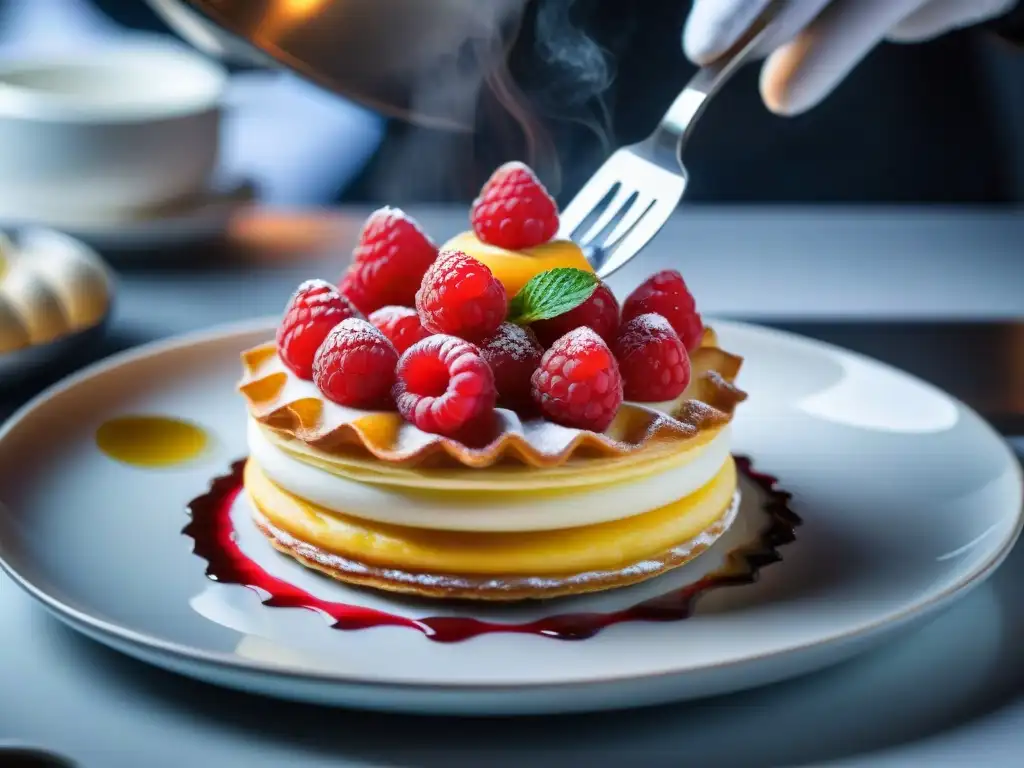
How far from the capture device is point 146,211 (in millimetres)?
3098

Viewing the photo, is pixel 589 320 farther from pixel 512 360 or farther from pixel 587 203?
pixel 587 203

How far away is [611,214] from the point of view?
200 cm

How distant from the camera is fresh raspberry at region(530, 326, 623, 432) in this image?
1.54 m

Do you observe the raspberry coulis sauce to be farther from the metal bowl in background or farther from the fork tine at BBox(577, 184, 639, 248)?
the metal bowl in background

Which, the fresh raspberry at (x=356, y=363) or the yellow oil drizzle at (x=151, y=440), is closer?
the fresh raspberry at (x=356, y=363)

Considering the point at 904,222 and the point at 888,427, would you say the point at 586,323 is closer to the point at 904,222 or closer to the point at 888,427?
the point at 888,427

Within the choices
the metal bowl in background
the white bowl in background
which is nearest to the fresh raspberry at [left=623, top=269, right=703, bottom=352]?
the metal bowl in background

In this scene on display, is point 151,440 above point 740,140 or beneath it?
beneath

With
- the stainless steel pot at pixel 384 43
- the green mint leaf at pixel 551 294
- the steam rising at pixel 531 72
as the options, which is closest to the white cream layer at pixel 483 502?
the green mint leaf at pixel 551 294

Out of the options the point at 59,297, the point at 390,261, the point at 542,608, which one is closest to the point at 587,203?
the point at 390,261

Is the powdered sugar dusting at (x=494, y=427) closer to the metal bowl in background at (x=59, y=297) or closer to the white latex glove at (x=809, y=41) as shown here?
the white latex glove at (x=809, y=41)

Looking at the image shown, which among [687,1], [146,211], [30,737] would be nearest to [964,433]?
[30,737]

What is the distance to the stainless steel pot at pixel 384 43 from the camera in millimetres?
1940

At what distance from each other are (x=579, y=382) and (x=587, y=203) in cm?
57
